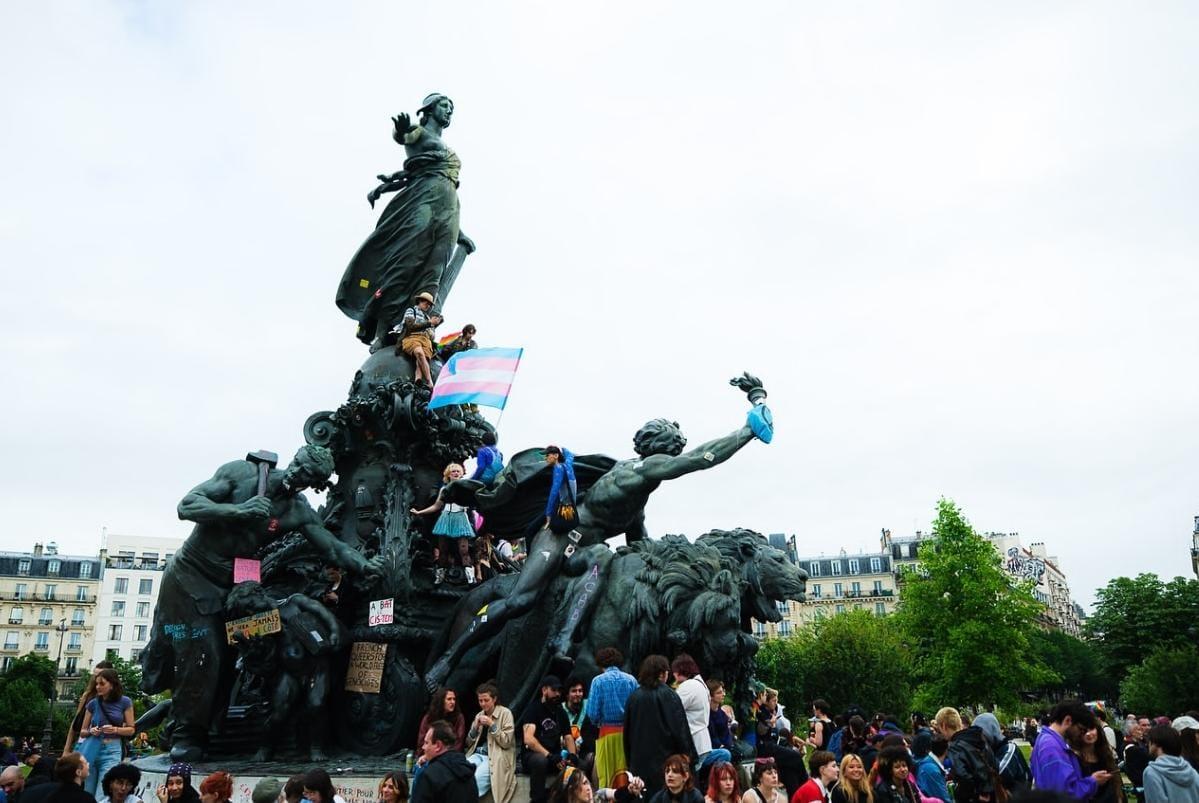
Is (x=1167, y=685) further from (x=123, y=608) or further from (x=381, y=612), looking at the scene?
(x=123, y=608)

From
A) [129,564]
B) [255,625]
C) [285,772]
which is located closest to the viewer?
[285,772]

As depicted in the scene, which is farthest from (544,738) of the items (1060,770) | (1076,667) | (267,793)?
(1076,667)

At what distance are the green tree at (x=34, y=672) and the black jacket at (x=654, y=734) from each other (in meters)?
59.3

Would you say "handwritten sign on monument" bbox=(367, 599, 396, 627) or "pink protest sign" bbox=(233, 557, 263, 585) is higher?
"pink protest sign" bbox=(233, 557, 263, 585)

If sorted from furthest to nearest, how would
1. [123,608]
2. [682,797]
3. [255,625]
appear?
[123,608] < [255,625] < [682,797]

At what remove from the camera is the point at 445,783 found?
508cm

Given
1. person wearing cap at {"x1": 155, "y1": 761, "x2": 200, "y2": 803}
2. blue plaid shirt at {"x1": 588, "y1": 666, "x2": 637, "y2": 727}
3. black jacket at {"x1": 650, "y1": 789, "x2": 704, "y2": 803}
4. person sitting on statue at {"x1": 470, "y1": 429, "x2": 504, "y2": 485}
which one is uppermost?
person sitting on statue at {"x1": 470, "y1": 429, "x2": 504, "y2": 485}

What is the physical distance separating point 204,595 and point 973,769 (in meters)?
7.75

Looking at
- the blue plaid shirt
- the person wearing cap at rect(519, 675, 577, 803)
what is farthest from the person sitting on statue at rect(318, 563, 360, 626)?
the blue plaid shirt

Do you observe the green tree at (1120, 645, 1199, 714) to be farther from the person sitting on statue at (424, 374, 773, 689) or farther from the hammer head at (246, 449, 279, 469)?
the hammer head at (246, 449, 279, 469)

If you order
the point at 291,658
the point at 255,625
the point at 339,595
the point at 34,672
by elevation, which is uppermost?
the point at 339,595

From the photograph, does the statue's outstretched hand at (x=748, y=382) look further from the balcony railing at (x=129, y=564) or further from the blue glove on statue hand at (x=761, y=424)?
the balcony railing at (x=129, y=564)

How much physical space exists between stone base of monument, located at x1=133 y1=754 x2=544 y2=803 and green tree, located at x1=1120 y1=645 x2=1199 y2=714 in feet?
125

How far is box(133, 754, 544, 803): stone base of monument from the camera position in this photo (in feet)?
29.5
